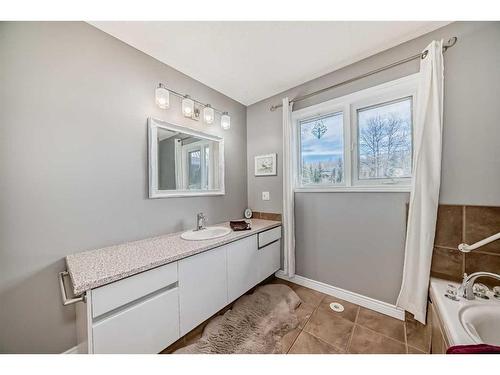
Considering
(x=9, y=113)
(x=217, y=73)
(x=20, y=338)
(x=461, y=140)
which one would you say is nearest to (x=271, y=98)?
(x=217, y=73)

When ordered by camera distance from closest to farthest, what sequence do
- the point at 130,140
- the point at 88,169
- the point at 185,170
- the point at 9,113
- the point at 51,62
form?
the point at 9,113 < the point at 51,62 < the point at 88,169 < the point at 130,140 < the point at 185,170

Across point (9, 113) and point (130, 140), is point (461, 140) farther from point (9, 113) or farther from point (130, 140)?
point (9, 113)

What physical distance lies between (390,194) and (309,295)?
1.29 metres

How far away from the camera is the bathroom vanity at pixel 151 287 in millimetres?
859

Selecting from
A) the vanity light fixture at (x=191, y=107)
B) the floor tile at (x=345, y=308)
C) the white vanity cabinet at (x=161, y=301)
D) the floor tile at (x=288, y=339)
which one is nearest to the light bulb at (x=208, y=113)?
the vanity light fixture at (x=191, y=107)

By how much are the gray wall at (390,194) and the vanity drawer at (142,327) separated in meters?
1.44

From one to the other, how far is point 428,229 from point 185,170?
6.72 feet

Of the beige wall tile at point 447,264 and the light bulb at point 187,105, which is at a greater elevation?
the light bulb at point 187,105

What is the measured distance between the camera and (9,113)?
95 centimetres

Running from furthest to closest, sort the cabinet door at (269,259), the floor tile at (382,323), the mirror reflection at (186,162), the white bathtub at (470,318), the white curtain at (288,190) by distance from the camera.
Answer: the white curtain at (288,190) → the cabinet door at (269,259) → the mirror reflection at (186,162) → the floor tile at (382,323) → the white bathtub at (470,318)

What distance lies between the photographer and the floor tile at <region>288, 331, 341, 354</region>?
1.21m

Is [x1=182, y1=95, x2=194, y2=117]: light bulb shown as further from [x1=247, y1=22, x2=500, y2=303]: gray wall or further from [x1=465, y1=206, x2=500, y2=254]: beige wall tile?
[x1=465, y1=206, x2=500, y2=254]: beige wall tile

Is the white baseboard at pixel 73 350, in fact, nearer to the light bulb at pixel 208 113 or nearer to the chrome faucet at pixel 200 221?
the chrome faucet at pixel 200 221

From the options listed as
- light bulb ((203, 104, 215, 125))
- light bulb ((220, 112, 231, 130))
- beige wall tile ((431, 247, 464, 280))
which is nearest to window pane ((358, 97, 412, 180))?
beige wall tile ((431, 247, 464, 280))
